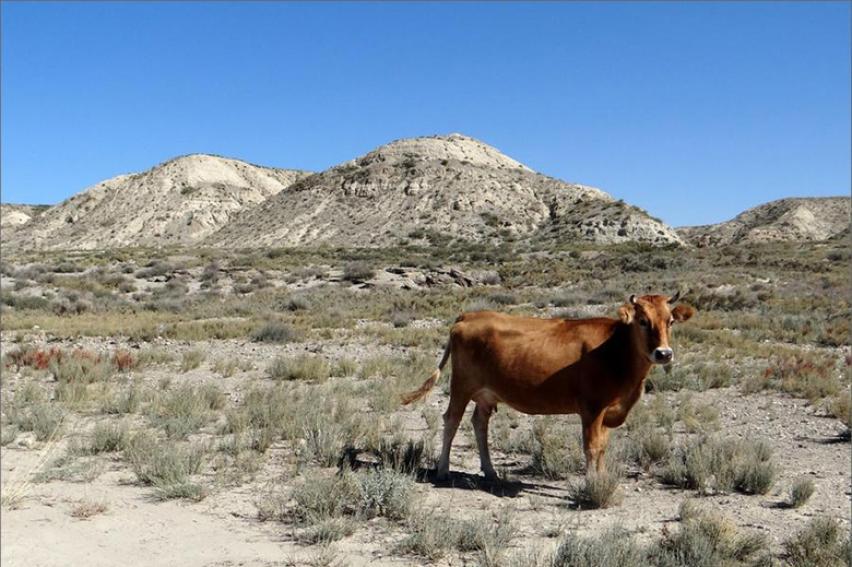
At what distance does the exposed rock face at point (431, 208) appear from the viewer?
67562mm

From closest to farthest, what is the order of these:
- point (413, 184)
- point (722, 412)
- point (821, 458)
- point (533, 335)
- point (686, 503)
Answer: point (686, 503), point (533, 335), point (821, 458), point (722, 412), point (413, 184)

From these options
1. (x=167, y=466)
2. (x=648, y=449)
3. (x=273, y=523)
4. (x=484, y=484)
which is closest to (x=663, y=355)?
(x=484, y=484)

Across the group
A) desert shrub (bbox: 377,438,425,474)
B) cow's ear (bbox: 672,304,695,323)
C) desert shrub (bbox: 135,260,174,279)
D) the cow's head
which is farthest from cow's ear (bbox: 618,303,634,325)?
desert shrub (bbox: 135,260,174,279)

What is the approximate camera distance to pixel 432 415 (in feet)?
33.4

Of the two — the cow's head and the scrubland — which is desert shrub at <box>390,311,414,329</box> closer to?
the scrubland

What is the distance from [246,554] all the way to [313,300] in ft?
73.3

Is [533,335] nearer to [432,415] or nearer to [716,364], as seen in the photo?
[432,415]

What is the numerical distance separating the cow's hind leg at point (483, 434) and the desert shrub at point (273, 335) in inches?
432

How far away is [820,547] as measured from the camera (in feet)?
17.7

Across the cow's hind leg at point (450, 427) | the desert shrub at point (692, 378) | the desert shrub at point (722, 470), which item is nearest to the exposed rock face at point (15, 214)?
the desert shrub at point (692, 378)

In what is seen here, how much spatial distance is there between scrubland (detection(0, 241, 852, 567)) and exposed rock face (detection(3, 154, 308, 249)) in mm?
75617

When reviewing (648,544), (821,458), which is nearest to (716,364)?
(821,458)

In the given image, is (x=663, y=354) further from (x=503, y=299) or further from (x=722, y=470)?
(x=503, y=299)

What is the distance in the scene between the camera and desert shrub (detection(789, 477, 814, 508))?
6.69 m
